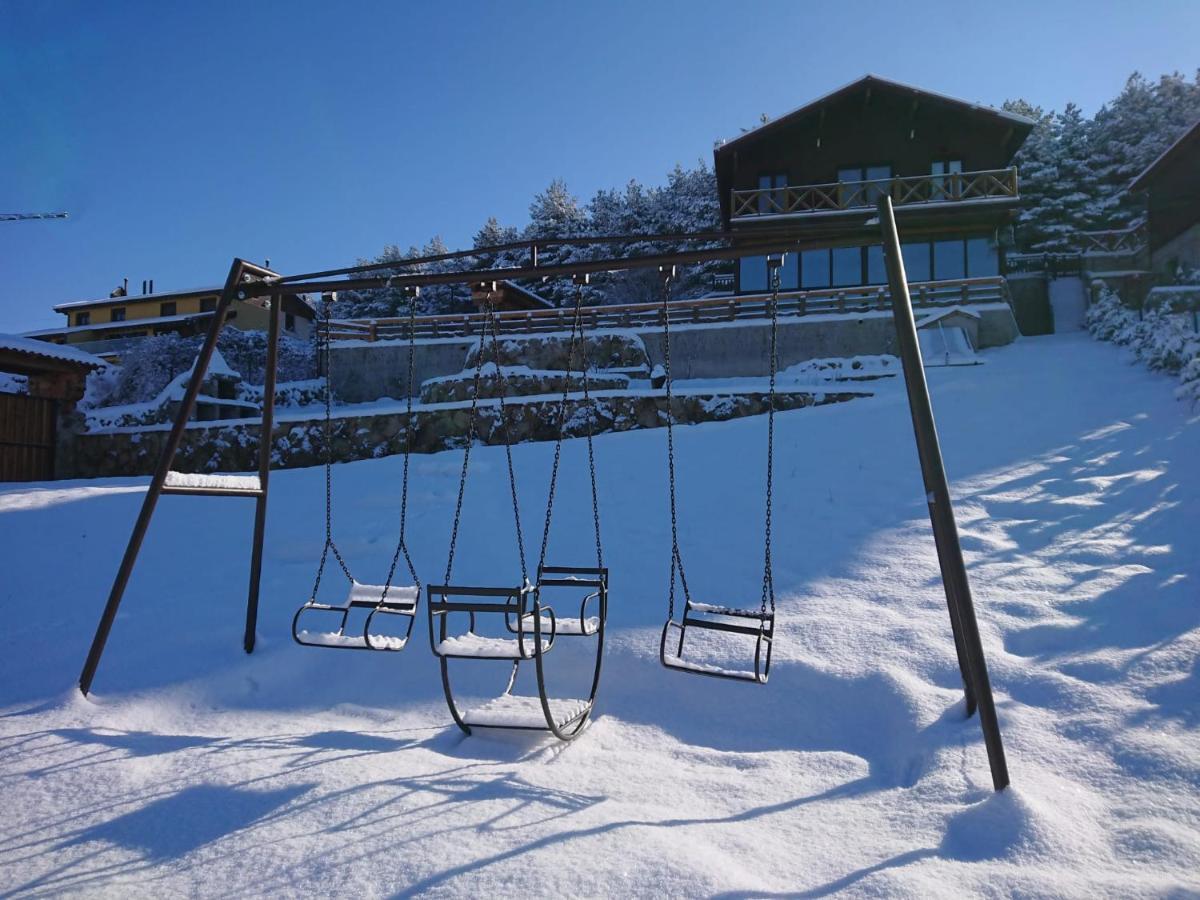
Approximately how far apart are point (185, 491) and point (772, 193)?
2117cm

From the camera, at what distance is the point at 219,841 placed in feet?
9.93

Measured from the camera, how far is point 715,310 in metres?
19.7

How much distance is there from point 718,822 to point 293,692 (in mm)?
3277

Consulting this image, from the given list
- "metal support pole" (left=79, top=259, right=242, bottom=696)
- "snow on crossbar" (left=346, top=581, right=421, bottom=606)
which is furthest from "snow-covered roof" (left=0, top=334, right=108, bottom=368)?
"snow on crossbar" (left=346, top=581, right=421, bottom=606)

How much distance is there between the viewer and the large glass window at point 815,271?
22.8m

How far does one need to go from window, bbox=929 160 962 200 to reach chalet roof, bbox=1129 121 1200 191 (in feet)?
15.9

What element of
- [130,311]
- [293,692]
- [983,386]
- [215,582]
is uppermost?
[130,311]

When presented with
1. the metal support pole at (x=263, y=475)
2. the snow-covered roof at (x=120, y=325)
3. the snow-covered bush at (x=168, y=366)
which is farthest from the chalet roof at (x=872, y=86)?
the snow-covered roof at (x=120, y=325)

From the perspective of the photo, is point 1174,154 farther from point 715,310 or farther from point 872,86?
point 715,310

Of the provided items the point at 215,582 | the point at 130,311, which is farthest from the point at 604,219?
the point at 215,582

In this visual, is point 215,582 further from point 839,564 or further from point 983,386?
point 983,386

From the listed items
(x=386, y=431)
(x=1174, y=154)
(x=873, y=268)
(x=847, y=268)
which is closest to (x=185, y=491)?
(x=386, y=431)

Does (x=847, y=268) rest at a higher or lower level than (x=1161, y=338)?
higher

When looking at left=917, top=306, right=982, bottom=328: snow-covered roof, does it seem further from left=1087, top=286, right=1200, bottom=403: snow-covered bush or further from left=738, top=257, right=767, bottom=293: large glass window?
left=738, top=257, right=767, bottom=293: large glass window
